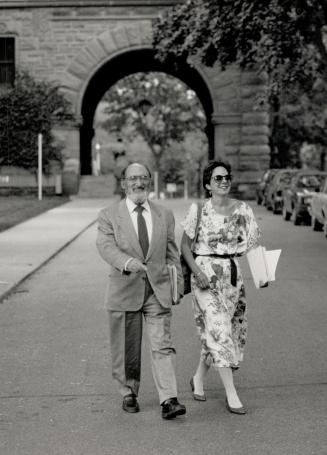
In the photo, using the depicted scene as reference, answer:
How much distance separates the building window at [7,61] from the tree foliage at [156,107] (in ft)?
60.3

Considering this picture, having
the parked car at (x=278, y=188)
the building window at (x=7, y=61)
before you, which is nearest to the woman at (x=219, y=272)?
the parked car at (x=278, y=188)

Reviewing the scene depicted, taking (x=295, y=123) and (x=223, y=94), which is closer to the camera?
(x=223, y=94)

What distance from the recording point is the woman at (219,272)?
6.29 meters

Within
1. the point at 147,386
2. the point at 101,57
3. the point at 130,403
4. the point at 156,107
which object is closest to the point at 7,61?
the point at 101,57

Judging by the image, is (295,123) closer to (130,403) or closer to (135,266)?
(130,403)

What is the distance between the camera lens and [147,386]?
23.0 ft

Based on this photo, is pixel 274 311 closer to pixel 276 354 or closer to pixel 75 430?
pixel 276 354

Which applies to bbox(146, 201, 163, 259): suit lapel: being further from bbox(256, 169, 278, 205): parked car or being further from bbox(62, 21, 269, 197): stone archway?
bbox(62, 21, 269, 197): stone archway

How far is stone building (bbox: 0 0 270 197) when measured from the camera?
37312mm

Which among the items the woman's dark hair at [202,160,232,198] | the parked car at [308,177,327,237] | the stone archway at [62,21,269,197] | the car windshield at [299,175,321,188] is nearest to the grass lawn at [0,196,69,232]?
the stone archway at [62,21,269,197]

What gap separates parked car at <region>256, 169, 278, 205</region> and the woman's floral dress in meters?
26.8

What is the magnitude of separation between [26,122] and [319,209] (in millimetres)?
18250

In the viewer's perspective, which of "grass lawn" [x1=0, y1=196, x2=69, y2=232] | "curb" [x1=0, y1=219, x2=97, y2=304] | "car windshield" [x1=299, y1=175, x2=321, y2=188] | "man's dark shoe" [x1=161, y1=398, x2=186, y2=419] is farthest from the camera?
"car windshield" [x1=299, y1=175, x2=321, y2=188]

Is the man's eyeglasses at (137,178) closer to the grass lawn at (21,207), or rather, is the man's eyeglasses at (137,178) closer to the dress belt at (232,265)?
the dress belt at (232,265)
